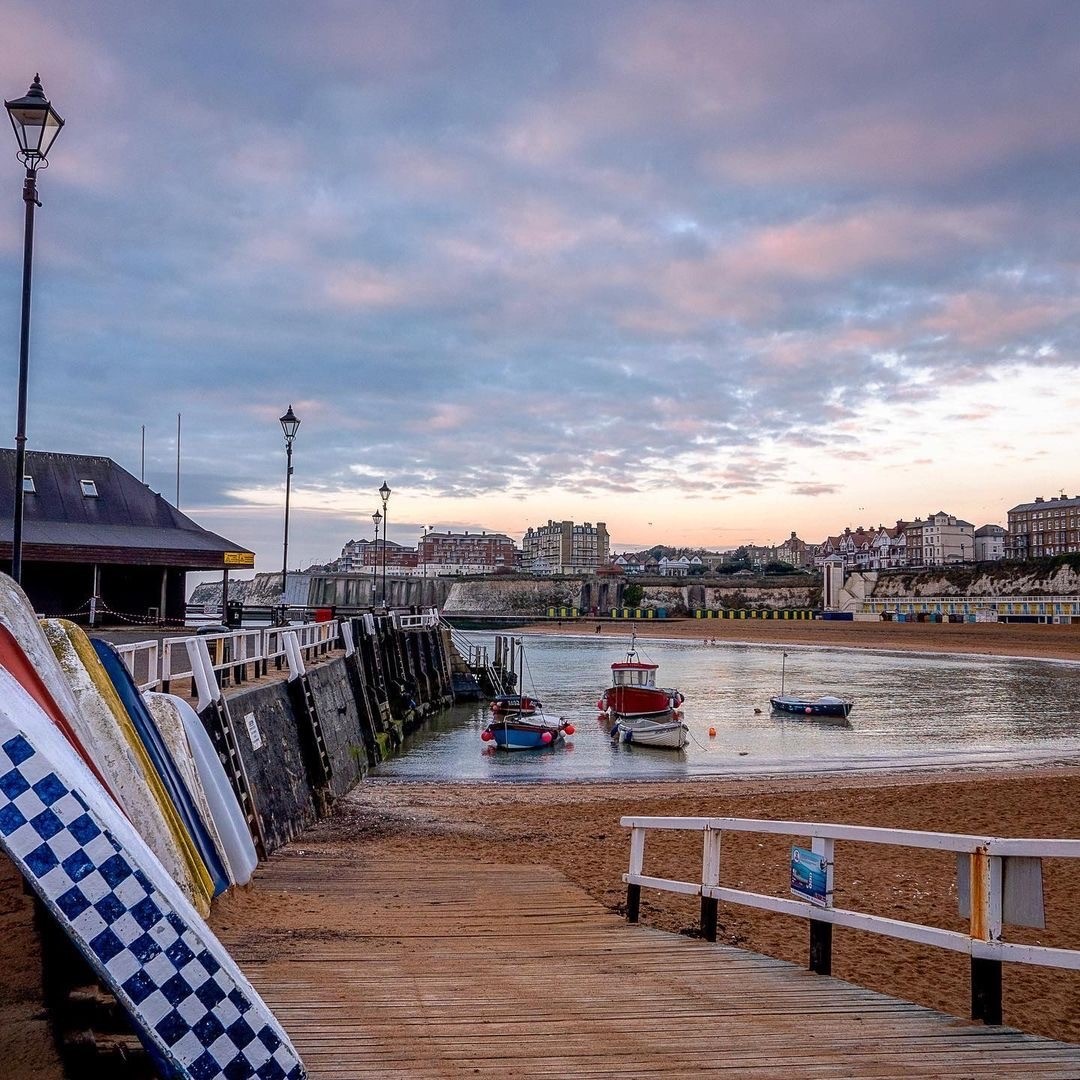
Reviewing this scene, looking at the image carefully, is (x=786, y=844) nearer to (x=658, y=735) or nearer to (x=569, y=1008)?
(x=569, y=1008)

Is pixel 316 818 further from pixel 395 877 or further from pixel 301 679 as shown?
pixel 395 877

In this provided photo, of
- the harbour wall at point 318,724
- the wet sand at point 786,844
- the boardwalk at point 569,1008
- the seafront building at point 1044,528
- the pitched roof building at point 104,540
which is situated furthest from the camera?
the seafront building at point 1044,528

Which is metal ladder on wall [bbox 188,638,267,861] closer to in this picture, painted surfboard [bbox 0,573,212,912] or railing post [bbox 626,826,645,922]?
painted surfboard [bbox 0,573,212,912]

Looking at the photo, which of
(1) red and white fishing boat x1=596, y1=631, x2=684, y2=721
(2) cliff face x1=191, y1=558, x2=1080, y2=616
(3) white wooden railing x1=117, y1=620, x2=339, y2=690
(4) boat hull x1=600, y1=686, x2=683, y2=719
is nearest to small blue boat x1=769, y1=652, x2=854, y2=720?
(1) red and white fishing boat x1=596, y1=631, x2=684, y2=721

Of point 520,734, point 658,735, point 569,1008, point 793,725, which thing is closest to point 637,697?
point 658,735

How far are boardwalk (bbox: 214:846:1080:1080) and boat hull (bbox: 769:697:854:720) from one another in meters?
31.5

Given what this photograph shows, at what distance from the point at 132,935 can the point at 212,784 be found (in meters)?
5.47

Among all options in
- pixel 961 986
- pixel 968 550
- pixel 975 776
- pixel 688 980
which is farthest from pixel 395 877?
pixel 968 550

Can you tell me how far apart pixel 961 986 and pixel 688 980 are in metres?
3.07

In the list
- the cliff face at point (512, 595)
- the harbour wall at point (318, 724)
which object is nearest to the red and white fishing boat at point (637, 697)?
the harbour wall at point (318, 724)

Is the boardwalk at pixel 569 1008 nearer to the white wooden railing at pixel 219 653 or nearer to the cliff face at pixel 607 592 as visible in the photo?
the white wooden railing at pixel 219 653

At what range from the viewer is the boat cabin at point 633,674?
35.1 meters

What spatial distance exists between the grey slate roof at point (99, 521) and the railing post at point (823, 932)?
80.9ft

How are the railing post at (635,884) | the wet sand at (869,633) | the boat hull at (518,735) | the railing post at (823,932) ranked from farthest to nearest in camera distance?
the wet sand at (869,633) < the boat hull at (518,735) < the railing post at (635,884) < the railing post at (823,932)
